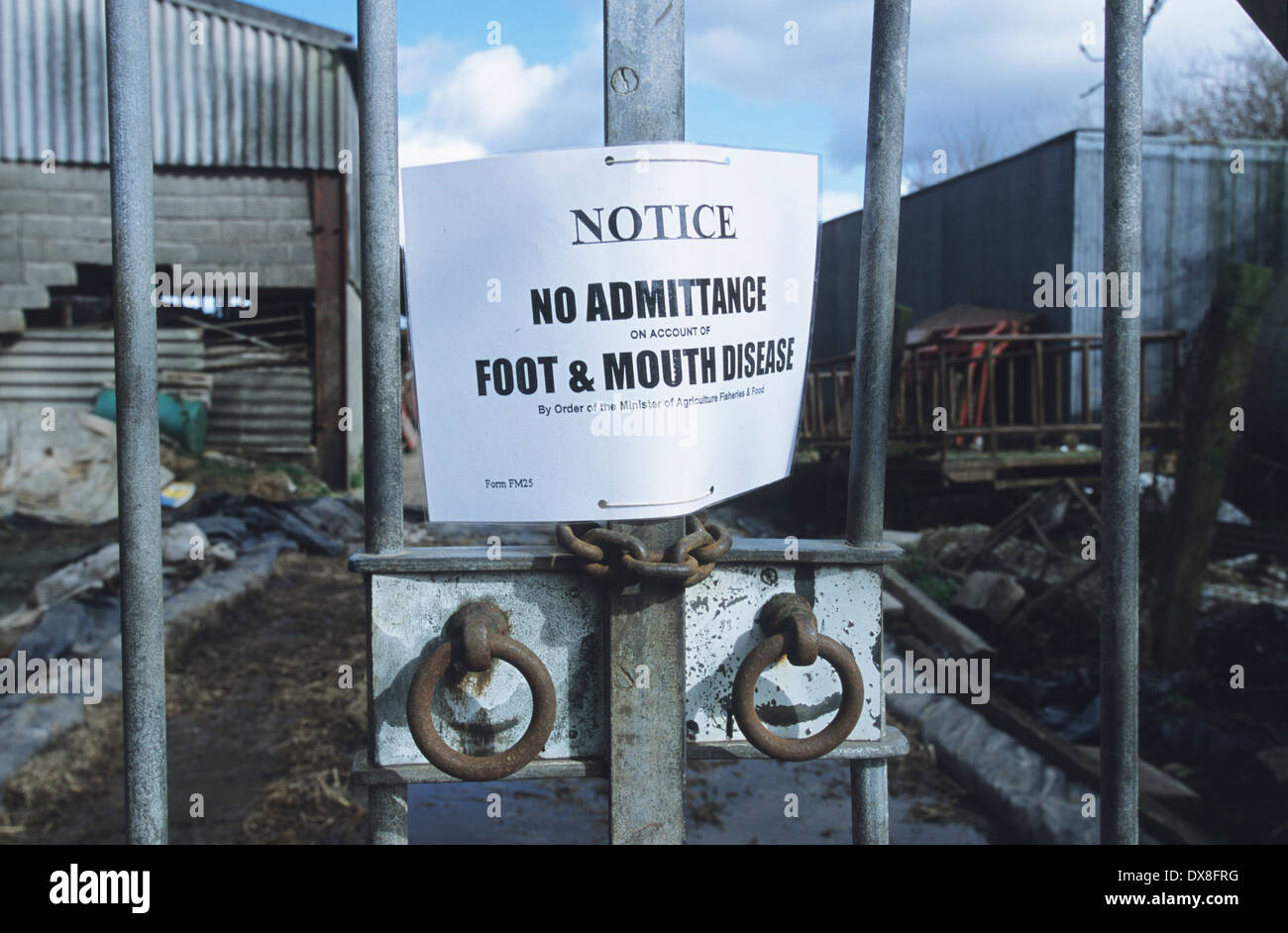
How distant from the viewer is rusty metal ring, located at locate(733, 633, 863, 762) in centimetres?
120

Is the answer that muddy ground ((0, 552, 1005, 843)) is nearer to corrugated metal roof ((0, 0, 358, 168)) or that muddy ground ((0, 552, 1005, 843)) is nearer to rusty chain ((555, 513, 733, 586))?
rusty chain ((555, 513, 733, 586))

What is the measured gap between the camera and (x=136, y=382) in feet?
3.49

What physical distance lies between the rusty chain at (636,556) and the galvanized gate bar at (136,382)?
0.48m

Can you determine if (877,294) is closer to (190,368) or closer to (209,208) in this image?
(190,368)

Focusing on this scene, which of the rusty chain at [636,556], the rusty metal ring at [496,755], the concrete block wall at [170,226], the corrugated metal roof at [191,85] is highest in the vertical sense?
the corrugated metal roof at [191,85]

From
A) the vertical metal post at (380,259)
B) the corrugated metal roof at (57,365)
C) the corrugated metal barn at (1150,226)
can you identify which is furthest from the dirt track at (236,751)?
the corrugated metal barn at (1150,226)

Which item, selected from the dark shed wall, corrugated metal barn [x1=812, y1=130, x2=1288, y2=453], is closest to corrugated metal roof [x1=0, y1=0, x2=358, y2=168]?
the dark shed wall

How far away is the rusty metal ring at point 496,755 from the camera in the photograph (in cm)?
116

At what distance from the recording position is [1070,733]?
14.4 ft

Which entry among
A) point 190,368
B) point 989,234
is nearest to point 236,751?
point 190,368

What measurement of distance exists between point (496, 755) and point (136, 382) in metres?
0.60

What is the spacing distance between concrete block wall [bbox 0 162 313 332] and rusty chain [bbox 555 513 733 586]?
1205 centimetres

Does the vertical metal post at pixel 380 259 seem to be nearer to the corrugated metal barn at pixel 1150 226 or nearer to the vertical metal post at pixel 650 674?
the vertical metal post at pixel 650 674
